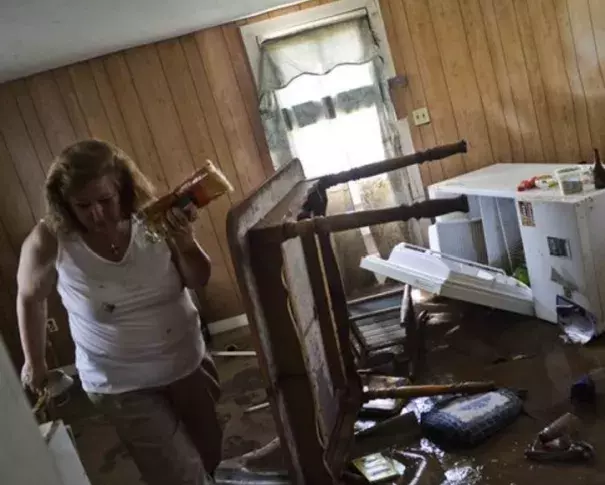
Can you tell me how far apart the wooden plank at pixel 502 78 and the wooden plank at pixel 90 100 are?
2.39 metres

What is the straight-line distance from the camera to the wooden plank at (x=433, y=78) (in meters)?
3.80

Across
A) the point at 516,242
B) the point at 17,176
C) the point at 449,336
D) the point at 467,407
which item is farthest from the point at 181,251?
the point at 17,176

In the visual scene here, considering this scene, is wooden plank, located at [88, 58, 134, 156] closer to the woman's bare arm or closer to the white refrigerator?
the white refrigerator

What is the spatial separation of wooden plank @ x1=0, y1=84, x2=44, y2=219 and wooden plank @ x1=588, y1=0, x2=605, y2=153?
3.35 metres

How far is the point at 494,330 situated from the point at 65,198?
220 cm

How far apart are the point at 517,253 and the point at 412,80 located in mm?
1269

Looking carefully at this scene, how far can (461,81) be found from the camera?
3.89 metres

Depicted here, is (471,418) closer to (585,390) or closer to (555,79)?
(585,390)

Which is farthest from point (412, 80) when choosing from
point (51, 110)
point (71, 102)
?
point (51, 110)

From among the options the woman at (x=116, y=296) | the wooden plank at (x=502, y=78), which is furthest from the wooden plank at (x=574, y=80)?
the woman at (x=116, y=296)

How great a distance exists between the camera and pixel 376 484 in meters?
2.06

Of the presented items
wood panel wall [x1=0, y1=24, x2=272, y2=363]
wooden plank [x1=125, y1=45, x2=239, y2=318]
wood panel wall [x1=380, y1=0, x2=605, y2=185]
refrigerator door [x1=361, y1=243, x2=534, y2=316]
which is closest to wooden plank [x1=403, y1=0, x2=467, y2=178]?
wood panel wall [x1=380, y1=0, x2=605, y2=185]

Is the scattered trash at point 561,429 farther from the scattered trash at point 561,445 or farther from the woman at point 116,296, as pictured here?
the woman at point 116,296

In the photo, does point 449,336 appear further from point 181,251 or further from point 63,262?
point 63,262
